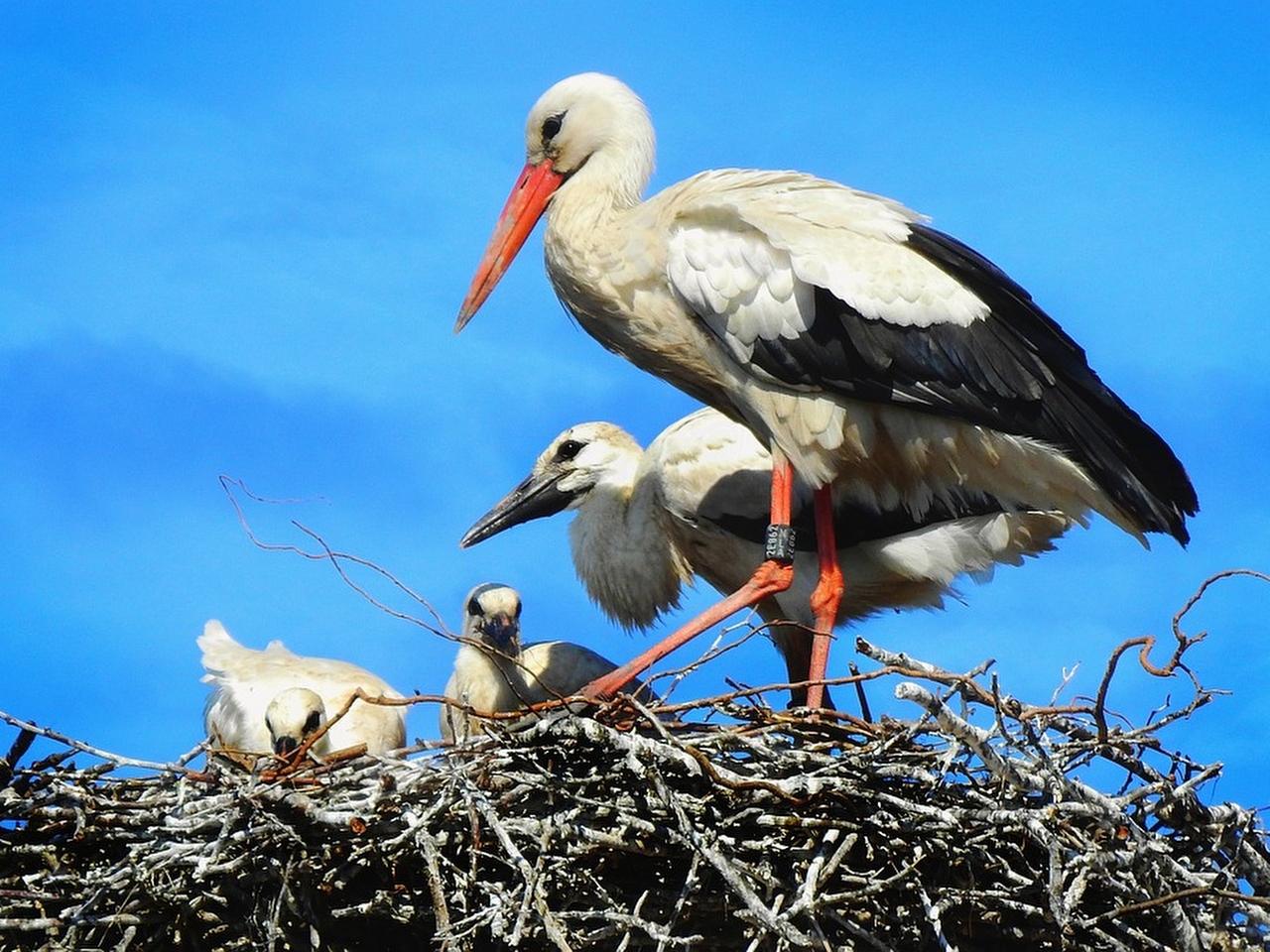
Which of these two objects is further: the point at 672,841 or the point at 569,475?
the point at 569,475

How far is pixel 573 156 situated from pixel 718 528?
47.3 inches

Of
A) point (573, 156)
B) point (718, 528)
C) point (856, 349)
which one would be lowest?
point (856, 349)

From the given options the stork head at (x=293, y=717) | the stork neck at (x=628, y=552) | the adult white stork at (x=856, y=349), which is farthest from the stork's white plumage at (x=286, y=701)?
the stork neck at (x=628, y=552)

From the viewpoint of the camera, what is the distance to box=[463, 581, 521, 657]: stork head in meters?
5.78

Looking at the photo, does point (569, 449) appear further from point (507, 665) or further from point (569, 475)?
point (507, 665)

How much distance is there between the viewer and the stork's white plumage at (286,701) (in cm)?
509

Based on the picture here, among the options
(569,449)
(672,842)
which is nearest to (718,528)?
(569,449)

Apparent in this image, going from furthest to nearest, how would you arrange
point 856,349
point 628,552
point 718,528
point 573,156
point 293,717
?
point 628,552 → point 718,528 → point 573,156 → point 856,349 → point 293,717

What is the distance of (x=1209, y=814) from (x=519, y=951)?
5.02 ft

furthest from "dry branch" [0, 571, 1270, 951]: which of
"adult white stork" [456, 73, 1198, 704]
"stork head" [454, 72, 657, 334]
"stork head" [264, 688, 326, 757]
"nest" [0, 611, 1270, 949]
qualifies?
"stork head" [454, 72, 657, 334]

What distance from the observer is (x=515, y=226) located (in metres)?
6.11

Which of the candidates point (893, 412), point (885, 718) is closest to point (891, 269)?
point (893, 412)

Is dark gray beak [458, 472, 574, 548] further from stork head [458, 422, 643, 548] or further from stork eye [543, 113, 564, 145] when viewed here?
stork eye [543, 113, 564, 145]

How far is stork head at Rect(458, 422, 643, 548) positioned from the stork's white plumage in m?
1.09
